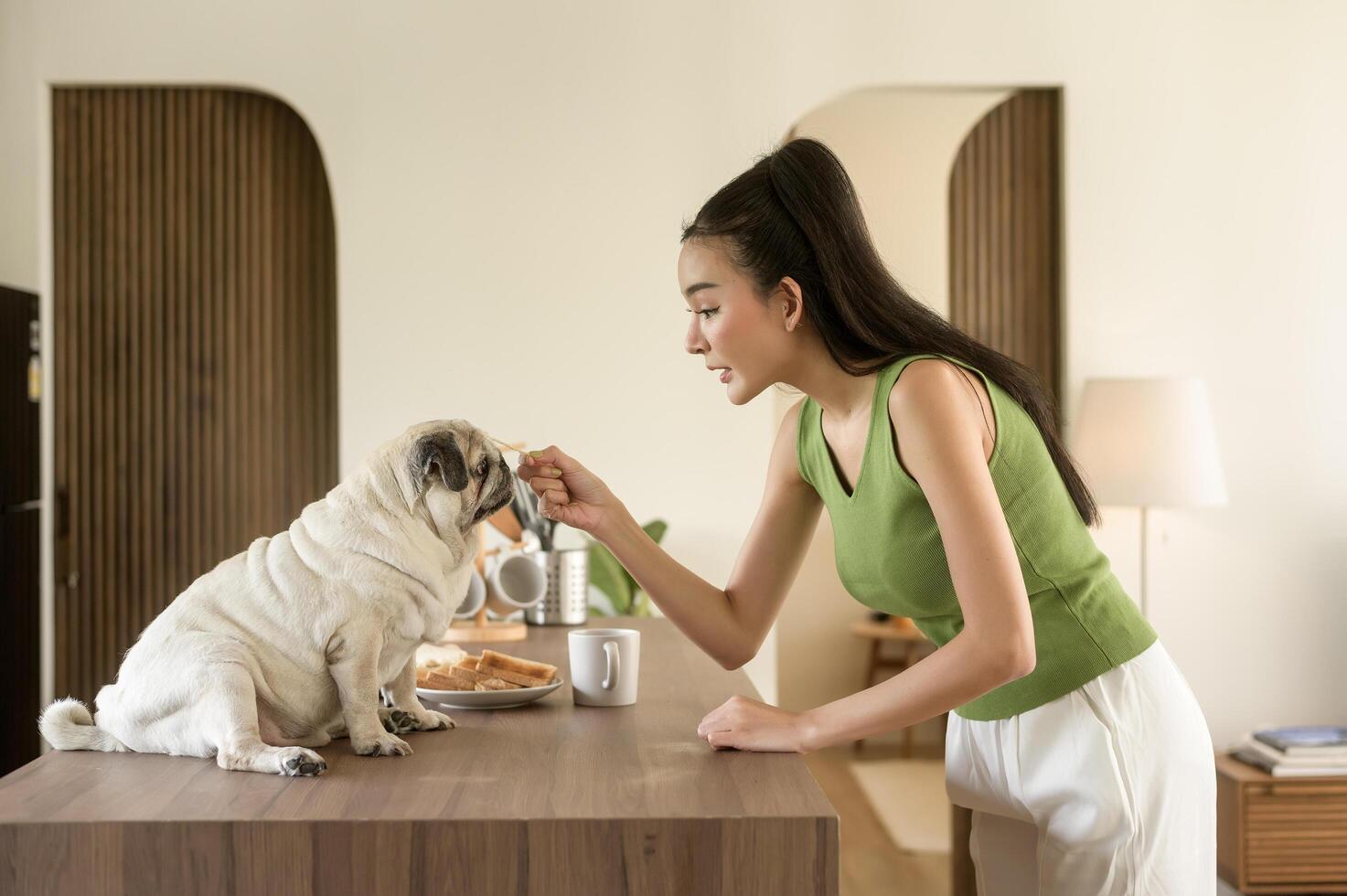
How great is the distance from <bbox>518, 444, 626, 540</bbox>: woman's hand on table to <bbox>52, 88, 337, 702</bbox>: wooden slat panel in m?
2.42

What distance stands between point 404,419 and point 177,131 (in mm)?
1126

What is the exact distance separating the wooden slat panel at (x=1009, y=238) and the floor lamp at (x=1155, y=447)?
1.21 feet

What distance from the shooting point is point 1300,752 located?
128 inches

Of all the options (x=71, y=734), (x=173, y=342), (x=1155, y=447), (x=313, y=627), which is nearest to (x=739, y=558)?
(x=313, y=627)

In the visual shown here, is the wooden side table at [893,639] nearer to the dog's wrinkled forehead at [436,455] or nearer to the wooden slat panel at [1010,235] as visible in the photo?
the wooden slat panel at [1010,235]

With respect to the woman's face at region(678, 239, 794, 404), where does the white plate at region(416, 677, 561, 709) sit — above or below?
below

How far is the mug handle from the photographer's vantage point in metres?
1.45

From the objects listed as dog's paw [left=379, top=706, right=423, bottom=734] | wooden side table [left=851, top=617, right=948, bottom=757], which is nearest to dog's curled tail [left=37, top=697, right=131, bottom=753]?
dog's paw [left=379, top=706, right=423, bottom=734]

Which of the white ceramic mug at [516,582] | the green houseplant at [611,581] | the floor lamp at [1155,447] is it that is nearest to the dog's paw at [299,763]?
the white ceramic mug at [516,582]

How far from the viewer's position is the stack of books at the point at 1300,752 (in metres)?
3.22

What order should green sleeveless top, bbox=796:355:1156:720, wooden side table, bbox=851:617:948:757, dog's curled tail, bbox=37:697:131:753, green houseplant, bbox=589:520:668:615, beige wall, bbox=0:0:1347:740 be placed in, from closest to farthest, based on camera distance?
dog's curled tail, bbox=37:697:131:753 → green sleeveless top, bbox=796:355:1156:720 → green houseplant, bbox=589:520:668:615 → beige wall, bbox=0:0:1347:740 → wooden side table, bbox=851:617:948:757

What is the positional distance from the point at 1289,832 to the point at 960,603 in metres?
2.60

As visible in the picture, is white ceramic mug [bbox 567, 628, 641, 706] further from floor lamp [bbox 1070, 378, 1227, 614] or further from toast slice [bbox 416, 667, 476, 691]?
floor lamp [bbox 1070, 378, 1227, 614]

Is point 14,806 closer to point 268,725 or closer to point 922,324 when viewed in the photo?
point 268,725
